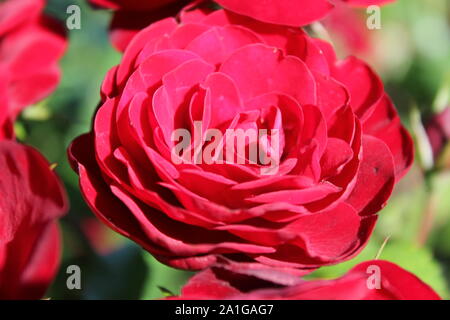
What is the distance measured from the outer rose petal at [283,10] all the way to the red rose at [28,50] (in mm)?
171

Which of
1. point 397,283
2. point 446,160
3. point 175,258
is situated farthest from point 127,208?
point 446,160

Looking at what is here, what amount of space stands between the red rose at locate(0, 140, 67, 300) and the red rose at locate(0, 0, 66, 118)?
0.11 meters

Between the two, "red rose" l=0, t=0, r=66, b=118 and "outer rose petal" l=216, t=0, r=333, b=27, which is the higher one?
"outer rose petal" l=216, t=0, r=333, b=27

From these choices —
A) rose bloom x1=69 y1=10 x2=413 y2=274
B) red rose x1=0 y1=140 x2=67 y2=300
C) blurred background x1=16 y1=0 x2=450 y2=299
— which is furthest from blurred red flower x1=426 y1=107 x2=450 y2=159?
red rose x1=0 y1=140 x2=67 y2=300

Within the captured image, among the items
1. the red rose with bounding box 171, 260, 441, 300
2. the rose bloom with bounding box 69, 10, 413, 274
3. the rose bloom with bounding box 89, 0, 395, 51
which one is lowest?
the red rose with bounding box 171, 260, 441, 300

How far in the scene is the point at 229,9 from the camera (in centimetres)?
41

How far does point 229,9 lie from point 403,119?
0.64ft

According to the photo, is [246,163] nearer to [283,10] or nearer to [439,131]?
[283,10]

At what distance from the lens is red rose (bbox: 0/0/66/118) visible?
20.0 inches

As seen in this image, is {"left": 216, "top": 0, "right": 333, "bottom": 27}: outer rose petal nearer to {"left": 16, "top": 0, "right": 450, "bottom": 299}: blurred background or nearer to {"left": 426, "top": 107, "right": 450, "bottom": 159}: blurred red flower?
{"left": 16, "top": 0, "right": 450, "bottom": 299}: blurred background

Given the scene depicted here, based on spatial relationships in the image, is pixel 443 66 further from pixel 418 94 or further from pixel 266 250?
pixel 266 250

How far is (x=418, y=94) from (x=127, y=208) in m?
0.29

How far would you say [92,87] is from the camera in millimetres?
576

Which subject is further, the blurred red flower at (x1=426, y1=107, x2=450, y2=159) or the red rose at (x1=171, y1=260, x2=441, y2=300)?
the blurred red flower at (x1=426, y1=107, x2=450, y2=159)
